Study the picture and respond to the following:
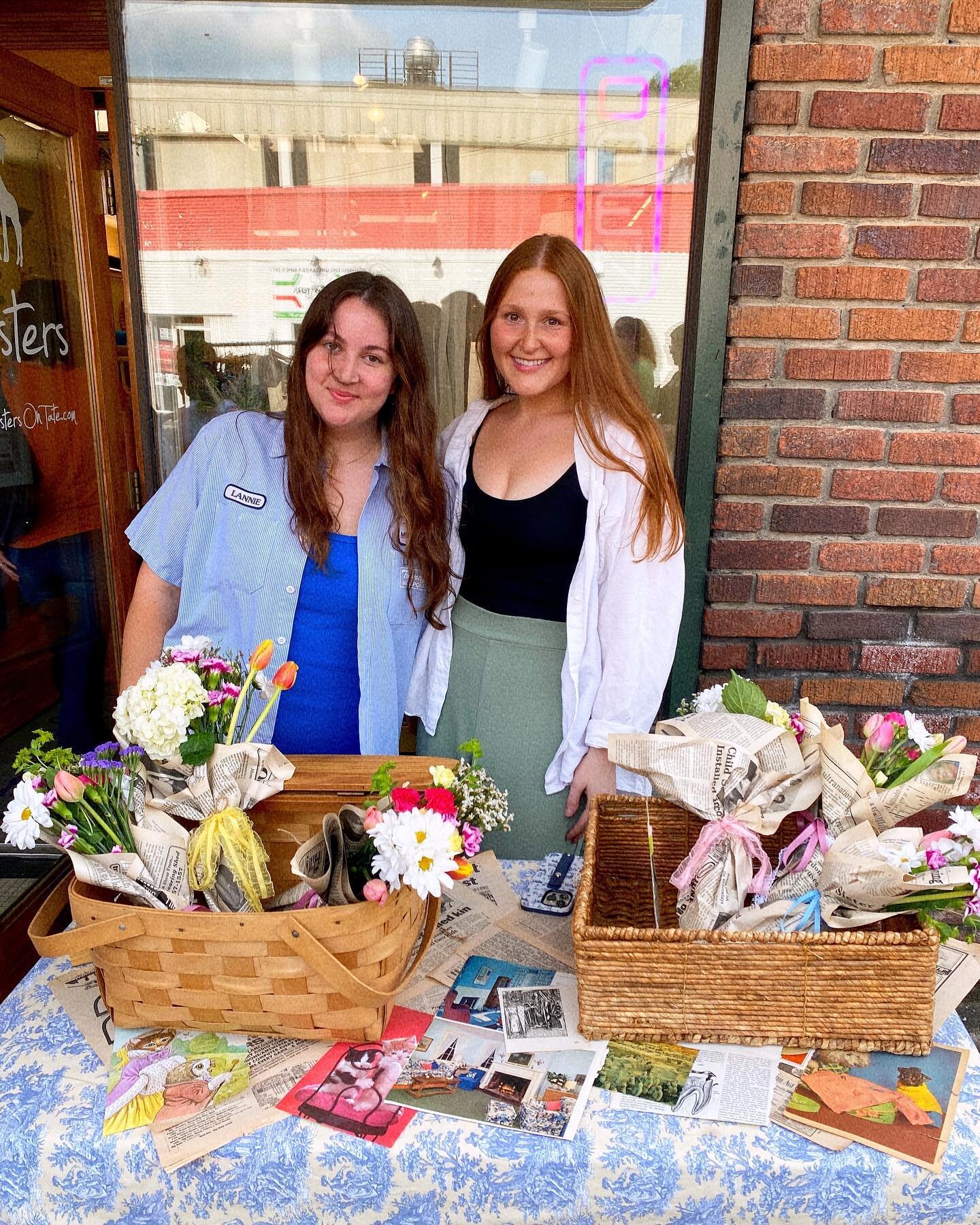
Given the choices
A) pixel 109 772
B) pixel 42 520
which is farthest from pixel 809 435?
pixel 42 520

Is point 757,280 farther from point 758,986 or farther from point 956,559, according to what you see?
point 758,986

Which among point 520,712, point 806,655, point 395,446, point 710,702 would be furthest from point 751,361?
point 710,702

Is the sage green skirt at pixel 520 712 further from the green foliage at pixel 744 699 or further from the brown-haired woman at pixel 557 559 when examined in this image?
the green foliage at pixel 744 699

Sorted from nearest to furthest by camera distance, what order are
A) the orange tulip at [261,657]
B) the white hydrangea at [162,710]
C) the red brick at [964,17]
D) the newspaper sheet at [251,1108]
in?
the newspaper sheet at [251,1108] → the white hydrangea at [162,710] → the orange tulip at [261,657] → the red brick at [964,17]

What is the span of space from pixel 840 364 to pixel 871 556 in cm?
52

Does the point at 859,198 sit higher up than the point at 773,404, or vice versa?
the point at 859,198

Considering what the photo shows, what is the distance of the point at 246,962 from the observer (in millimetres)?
1046

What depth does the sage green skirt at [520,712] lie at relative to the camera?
195 centimetres

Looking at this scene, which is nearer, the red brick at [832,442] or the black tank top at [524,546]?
the black tank top at [524,546]

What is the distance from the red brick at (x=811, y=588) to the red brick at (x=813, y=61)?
A: 4.04 ft

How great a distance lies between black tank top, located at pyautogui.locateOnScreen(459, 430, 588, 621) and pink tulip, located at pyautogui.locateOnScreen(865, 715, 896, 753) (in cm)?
82

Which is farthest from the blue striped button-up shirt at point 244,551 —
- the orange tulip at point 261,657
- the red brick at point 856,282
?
the red brick at point 856,282

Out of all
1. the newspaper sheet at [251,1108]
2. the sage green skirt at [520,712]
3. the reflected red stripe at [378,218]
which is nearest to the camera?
the newspaper sheet at [251,1108]

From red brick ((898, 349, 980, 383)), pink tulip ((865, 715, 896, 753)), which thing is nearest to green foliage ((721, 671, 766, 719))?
pink tulip ((865, 715, 896, 753))
